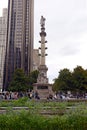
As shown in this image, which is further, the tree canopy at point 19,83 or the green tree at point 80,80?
the tree canopy at point 19,83

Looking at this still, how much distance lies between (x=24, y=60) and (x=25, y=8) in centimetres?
2544

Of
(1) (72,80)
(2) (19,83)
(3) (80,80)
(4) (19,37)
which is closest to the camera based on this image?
(3) (80,80)

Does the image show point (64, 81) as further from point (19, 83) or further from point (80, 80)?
point (19, 83)

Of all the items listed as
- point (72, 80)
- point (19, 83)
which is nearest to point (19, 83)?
point (19, 83)

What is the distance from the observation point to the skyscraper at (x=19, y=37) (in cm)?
11988

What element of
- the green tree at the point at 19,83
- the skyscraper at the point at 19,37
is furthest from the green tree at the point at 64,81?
the skyscraper at the point at 19,37

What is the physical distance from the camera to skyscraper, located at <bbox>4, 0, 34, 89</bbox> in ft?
393

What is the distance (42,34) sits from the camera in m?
61.0

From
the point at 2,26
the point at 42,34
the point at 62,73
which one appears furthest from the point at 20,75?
the point at 2,26

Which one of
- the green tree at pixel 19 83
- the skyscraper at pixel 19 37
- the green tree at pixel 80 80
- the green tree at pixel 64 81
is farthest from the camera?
the skyscraper at pixel 19 37

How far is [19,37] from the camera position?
123688mm

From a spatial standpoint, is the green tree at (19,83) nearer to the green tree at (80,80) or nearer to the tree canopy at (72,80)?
the tree canopy at (72,80)

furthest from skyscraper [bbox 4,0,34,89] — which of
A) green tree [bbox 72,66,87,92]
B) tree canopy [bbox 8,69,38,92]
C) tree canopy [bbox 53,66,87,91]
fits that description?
green tree [bbox 72,66,87,92]

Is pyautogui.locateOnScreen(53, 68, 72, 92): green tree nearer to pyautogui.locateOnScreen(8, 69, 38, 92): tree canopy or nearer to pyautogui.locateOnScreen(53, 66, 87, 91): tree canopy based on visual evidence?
pyautogui.locateOnScreen(53, 66, 87, 91): tree canopy
